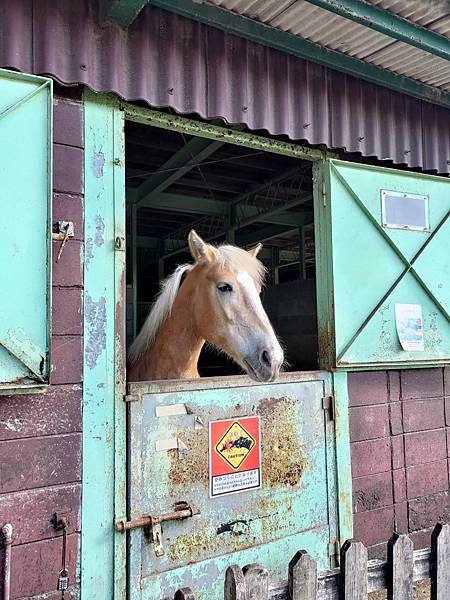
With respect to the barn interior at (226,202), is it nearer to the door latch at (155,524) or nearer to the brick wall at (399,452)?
the brick wall at (399,452)

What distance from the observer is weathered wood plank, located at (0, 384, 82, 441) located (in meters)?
1.81

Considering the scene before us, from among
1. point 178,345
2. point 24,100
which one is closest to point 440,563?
point 178,345

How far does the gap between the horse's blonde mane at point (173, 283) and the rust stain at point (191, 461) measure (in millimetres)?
832

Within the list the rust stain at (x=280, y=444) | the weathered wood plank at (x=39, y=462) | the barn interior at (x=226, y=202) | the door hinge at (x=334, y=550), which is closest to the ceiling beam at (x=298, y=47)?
the barn interior at (x=226, y=202)

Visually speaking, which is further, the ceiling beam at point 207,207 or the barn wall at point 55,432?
the ceiling beam at point 207,207

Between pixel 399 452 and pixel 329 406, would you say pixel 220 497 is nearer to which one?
pixel 329 406

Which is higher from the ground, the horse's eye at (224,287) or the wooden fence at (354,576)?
the horse's eye at (224,287)

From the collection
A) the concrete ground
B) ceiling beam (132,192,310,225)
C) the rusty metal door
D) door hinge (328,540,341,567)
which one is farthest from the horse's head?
ceiling beam (132,192,310,225)

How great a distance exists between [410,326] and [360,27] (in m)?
1.72

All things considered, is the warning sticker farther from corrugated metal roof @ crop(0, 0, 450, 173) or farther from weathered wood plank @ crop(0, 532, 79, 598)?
corrugated metal roof @ crop(0, 0, 450, 173)

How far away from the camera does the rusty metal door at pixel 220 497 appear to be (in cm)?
208

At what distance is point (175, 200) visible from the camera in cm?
510

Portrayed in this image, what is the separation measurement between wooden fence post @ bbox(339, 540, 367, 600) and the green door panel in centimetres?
123

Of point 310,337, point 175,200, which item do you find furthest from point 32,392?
point 175,200
